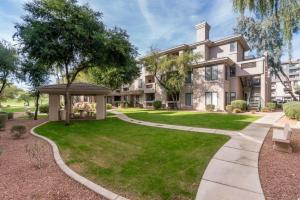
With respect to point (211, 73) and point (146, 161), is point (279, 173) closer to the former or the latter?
point (146, 161)

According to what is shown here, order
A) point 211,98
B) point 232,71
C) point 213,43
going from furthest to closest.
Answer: point 213,43 → point 232,71 → point 211,98

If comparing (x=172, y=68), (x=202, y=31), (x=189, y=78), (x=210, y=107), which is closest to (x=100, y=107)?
(x=172, y=68)

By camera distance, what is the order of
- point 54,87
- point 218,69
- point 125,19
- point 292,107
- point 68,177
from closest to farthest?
point 68,177 → point 292,107 → point 54,87 → point 125,19 → point 218,69

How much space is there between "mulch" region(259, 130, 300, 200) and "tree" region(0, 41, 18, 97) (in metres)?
21.1

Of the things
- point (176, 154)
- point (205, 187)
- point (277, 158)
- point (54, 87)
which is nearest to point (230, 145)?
point (277, 158)

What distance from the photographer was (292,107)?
1370 centimetres

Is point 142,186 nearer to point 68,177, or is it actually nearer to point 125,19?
point 68,177

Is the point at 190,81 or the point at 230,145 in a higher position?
the point at 190,81

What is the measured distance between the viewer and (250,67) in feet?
74.8

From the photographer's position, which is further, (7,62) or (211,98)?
(211,98)

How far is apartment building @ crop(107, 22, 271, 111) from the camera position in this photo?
22625 millimetres

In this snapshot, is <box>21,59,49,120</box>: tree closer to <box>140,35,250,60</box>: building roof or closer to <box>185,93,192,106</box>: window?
<box>140,35,250,60</box>: building roof

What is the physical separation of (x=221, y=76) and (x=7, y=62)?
23.9m

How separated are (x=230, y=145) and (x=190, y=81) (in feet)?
65.9
